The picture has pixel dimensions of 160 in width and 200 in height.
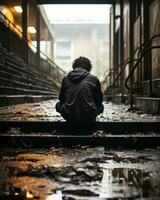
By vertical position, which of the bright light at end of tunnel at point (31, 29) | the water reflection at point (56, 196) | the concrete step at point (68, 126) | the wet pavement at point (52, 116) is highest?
the bright light at end of tunnel at point (31, 29)

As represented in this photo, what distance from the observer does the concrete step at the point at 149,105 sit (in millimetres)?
8705

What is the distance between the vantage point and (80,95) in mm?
6617

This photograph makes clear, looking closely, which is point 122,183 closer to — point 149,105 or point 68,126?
point 68,126

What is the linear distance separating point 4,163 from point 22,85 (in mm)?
13232

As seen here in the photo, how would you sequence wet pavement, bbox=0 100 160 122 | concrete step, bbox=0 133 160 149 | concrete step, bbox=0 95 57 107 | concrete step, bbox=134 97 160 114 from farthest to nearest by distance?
concrete step, bbox=0 95 57 107 → concrete step, bbox=134 97 160 114 → wet pavement, bbox=0 100 160 122 → concrete step, bbox=0 133 160 149

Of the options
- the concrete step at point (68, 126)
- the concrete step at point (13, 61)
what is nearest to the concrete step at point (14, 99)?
the concrete step at point (13, 61)

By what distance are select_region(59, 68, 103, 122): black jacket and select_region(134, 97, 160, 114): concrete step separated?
2135 millimetres

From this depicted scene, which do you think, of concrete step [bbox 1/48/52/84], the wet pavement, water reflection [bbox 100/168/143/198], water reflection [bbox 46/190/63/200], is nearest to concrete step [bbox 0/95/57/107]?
concrete step [bbox 1/48/52/84]

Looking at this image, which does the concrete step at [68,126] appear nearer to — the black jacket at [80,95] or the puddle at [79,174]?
the black jacket at [80,95]

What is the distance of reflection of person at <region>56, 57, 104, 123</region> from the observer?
6.59 meters

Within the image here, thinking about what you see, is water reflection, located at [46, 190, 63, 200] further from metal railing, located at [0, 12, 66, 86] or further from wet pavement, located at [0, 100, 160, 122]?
metal railing, located at [0, 12, 66, 86]

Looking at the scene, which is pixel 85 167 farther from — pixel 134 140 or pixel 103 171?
pixel 134 140

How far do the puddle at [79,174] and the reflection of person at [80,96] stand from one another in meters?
0.69

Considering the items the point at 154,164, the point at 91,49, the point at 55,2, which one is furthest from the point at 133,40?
the point at 91,49
